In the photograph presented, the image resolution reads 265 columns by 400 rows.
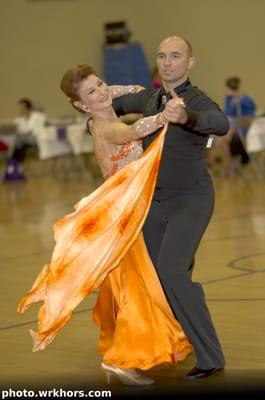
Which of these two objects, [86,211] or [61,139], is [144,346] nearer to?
[86,211]

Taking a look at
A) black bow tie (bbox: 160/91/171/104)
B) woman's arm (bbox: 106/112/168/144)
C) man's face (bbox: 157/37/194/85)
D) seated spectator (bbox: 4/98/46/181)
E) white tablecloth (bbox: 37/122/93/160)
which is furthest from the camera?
seated spectator (bbox: 4/98/46/181)

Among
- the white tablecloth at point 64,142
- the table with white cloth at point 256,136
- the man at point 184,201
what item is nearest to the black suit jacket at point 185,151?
the man at point 184,201

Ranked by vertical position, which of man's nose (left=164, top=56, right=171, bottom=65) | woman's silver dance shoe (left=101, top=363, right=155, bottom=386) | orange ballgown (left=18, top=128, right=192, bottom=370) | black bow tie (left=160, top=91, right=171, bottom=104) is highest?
man's nose (left=164, top=56, right=171, bottom=65)

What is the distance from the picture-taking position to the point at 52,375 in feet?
18.7

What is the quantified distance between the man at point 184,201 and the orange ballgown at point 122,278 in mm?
146

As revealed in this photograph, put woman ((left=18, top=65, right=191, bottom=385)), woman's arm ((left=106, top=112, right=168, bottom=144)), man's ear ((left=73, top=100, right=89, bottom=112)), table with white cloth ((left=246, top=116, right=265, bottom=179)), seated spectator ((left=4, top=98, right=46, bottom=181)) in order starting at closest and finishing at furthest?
woman's arm ((left=106, top=112, right=168, bottom=144)) < woman ((left=18, top=65, right=191, bottom=385)) < man's ear ((left=73, top=100, right=89, bottom=112)) < table with white cloth ((left=246, top=116, right=265, bottom=179)) < seated spectator ((left=4, top=98, right=46, bottom=181))

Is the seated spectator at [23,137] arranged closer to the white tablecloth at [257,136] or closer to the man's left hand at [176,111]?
the white tablecloth at [257,136]

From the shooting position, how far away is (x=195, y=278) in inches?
335

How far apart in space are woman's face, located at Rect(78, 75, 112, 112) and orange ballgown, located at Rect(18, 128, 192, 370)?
402 millimetres

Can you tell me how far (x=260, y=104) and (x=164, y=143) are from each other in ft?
49.7

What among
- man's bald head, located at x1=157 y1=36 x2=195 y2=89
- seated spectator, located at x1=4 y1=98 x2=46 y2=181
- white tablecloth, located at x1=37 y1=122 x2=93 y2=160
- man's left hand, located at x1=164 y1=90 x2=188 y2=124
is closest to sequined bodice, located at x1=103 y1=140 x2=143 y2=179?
man's bald head, located at x1=157 y1=36 x2=195 y2=89

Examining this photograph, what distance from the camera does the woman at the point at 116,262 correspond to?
542cm

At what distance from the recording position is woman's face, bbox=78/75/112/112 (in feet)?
18.6

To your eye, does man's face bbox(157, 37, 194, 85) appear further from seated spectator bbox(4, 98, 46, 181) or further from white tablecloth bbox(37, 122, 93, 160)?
seated spectator bbox(4, 98, 46, 181)
